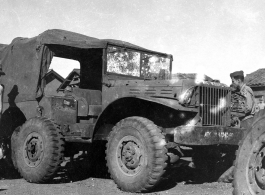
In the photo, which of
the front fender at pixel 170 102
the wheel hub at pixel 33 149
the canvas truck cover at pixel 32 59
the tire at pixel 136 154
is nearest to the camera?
the tire at pixel 136 154

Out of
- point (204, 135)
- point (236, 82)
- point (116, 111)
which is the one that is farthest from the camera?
point (236, 82)

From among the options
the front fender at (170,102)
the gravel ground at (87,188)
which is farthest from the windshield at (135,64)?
the gravel ground at (87,188)

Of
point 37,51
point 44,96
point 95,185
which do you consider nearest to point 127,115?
point 95,185

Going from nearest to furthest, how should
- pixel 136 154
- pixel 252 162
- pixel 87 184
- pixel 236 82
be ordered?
1. pixel 252 162
2. pixel 136 154
3. pixel 87 184
4. pixel 236 82

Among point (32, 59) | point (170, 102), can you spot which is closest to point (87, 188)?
point (170, 102)

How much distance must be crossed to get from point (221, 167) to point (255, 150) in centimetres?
366

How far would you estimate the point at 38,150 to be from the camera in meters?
6.68

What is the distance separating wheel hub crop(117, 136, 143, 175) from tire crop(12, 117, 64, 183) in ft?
4.01

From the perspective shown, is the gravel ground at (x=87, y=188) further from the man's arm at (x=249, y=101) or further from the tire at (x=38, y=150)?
the man's arm at (x=249, y=101)

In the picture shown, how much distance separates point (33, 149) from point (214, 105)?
124 inches

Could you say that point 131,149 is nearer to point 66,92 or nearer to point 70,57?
point 66,92

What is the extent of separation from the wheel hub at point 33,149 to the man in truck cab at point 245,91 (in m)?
3.50

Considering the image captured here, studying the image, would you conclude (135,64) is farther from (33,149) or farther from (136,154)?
(33,149)

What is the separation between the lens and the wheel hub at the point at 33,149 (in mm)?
6637
